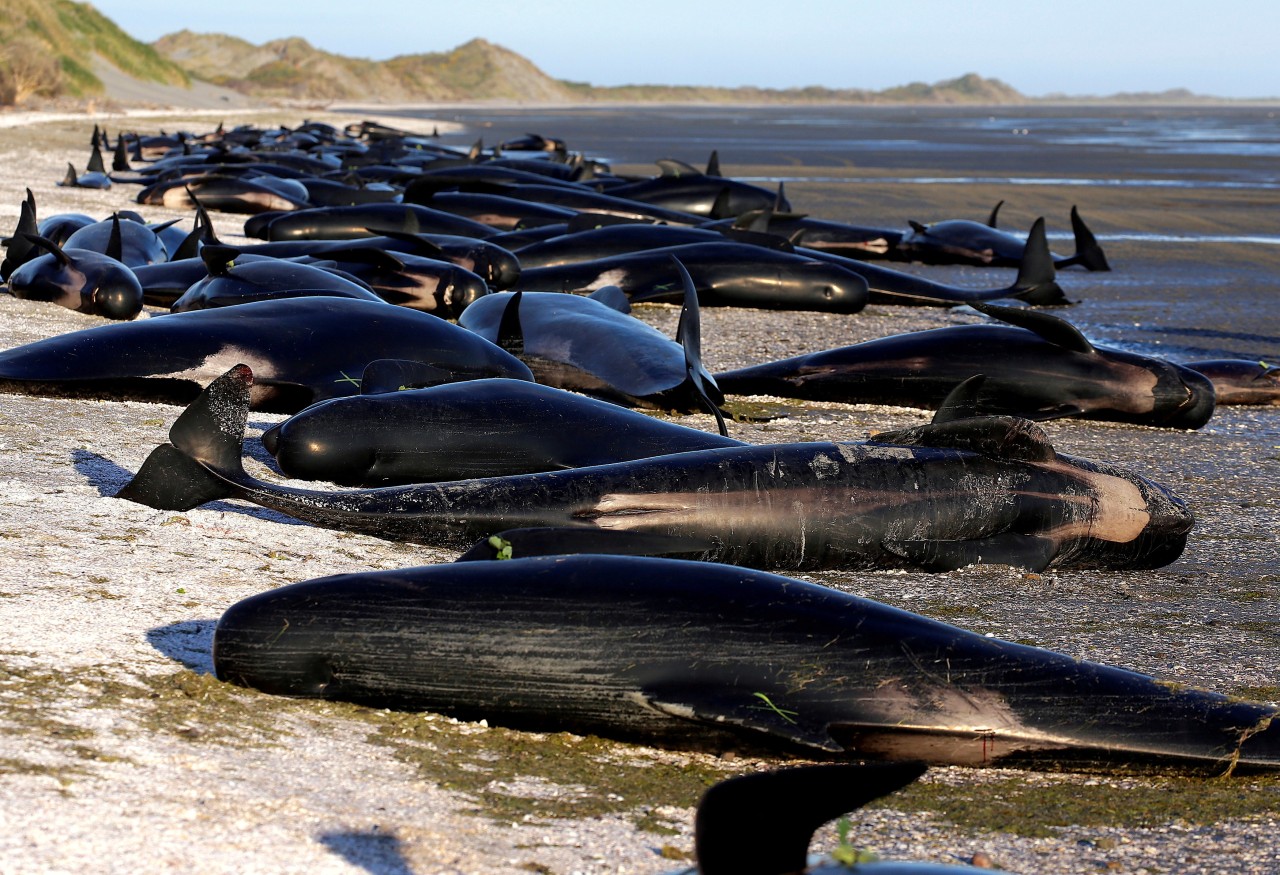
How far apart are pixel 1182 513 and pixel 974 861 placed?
2.48m

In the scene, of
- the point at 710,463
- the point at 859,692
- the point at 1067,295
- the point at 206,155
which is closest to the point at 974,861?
the point at 859,692

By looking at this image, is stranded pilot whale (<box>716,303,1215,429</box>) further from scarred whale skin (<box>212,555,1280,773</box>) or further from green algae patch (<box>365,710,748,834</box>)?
green algae patch (<box>365,710,748,834</box>)

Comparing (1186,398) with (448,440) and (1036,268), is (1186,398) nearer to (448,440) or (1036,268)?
(448,440)

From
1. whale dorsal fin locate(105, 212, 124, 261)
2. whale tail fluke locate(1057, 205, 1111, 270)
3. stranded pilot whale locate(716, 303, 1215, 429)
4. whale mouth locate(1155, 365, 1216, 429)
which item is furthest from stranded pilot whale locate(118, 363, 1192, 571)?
whale tail fluke locate(1057, 205, 1111, 270)

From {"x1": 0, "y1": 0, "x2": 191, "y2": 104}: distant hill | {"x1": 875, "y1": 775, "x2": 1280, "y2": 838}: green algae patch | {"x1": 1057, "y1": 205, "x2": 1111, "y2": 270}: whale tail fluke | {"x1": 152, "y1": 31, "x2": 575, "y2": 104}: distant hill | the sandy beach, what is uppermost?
{"x1": 152, "y1": 31, "x2": 575, "y2": 104}: distant hill

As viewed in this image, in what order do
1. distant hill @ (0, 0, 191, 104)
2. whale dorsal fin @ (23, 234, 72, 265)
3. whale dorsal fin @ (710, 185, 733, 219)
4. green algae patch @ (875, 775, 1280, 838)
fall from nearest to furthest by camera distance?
1. green algae patch @ (875, 775, 1280, 838)
2. whale dorsal fin @ (23, 234, 72, 265)
3. whale dorsal fin @ (710, 185, 733, 219)
4. distant hill @ (0, 0, 191, 104)

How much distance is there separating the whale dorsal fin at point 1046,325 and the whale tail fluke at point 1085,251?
6.34m

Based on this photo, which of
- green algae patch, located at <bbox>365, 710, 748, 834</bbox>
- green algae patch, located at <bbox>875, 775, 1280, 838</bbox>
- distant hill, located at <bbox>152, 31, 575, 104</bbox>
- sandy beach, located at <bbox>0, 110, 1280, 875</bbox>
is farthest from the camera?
distant hill, located at <bbox>152, 31, 575, 104</bbox>

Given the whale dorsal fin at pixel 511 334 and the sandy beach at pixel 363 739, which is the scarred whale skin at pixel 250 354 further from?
the whale dorsal fin at pixel 511 334

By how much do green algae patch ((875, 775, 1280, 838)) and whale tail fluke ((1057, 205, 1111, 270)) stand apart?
10.5 meters

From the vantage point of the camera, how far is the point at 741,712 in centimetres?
291

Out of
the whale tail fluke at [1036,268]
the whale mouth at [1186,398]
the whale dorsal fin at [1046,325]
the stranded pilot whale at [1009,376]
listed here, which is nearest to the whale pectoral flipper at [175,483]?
the stranded pilot whale at [1009,376]

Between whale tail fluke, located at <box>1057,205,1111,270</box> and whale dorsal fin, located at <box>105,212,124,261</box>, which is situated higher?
whale tail fluke, located at <box>1057,205,1111,270</box>

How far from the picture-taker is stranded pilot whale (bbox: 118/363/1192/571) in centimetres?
401
